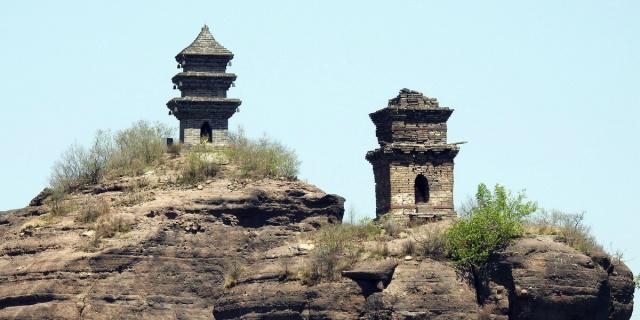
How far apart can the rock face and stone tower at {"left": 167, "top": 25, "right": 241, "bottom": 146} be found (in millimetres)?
8973

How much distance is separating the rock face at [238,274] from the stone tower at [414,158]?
4.13 meters

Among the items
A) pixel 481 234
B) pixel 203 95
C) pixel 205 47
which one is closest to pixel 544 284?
pixel 481 234

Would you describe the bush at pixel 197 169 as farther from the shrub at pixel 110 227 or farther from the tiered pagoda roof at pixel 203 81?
the tiered pagoda roof at pixel 203 81

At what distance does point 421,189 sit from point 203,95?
12602mm

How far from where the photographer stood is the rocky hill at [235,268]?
83.3 meters

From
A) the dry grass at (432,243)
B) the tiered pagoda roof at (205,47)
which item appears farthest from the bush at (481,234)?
the tiered pagoda roof at (205,47)

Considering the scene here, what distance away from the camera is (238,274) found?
8738cm

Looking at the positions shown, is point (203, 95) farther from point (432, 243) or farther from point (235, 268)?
point (432, 243)

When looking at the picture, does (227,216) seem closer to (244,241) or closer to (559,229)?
(244,241)

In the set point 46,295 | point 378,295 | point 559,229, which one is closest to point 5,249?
point 46,295

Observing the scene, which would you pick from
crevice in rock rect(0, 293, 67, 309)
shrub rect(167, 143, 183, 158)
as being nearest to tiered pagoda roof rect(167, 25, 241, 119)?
shrub rect(167, 143, 183, 158)

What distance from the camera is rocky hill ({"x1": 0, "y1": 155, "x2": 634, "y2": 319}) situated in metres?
83.3

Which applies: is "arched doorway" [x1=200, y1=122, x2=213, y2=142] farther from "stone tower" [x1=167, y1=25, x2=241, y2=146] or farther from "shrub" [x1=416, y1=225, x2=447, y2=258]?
"shrub" [x1=416, y1=225, x2=447, y2=258]

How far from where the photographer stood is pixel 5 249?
87125mm
